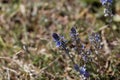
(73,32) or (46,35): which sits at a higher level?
(46,35)

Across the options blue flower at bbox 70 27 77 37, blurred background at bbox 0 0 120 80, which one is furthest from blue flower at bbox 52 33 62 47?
blurred background at bbox 0 0 120 80

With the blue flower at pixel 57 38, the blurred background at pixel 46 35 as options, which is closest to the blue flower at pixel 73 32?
the blue flower at pixel 57 38

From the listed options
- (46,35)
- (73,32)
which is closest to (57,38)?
(73,32)

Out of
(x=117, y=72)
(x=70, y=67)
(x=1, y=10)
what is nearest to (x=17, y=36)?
(x=1, y=10)

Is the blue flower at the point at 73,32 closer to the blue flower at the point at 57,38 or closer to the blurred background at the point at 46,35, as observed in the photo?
the blue flower at the point at 57,38

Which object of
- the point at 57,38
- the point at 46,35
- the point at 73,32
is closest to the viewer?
the point at 57,38

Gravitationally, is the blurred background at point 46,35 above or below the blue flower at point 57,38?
above

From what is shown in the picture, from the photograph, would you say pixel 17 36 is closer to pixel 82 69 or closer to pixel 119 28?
pixel 119 28

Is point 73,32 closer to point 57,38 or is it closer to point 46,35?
point 57,38

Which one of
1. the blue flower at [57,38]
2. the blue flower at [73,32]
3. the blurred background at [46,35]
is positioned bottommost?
the blue flower at [57,38]

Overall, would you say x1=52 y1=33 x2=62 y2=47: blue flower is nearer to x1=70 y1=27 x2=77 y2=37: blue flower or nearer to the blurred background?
x1=70 y1=27 x2=77 y2=37: blue flower
